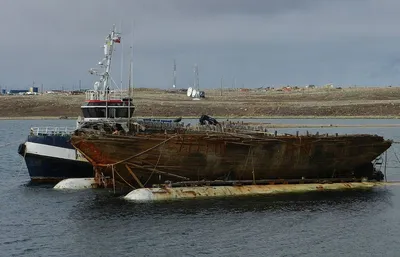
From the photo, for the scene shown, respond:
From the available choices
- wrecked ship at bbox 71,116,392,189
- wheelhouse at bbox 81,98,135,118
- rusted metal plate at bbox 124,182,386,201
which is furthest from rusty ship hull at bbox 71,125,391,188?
wheelhouse at bbox 81,98,135,118

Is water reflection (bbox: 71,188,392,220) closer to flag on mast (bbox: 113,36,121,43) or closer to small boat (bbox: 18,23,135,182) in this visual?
small boat (bbox: 18,23,135,182)

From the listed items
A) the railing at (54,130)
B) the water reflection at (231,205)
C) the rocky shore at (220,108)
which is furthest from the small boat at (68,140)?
the rocky shore at (220,108)

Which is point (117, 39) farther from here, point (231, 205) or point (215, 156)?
point (231, 205)

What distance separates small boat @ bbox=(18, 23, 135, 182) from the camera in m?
47.5

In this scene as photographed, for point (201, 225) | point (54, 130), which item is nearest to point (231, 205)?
point (201, 225)

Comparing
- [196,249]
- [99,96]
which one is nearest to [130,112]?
[99,96]

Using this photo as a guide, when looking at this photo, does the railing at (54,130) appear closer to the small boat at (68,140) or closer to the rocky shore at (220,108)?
the small boat at (68,140)

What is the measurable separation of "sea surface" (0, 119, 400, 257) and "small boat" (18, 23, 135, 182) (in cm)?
310

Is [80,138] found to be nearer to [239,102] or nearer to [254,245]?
[254,245]

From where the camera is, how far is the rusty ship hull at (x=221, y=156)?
137 ft

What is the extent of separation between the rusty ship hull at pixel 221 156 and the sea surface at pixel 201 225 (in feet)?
8.37

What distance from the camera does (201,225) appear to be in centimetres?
3553

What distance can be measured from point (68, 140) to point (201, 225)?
16330 millimetres

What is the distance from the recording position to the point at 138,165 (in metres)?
42.0
